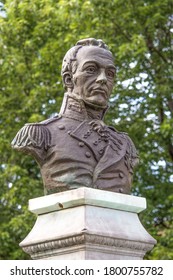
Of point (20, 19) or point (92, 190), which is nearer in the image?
point (92, 190)

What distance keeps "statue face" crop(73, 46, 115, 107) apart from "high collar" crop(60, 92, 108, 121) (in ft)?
0.23

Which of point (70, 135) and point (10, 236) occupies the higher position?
point (10, 236)

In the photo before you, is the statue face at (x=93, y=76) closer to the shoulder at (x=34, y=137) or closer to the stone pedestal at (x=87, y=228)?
the shoulder at (x=34, y=137)

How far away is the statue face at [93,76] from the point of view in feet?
27.2

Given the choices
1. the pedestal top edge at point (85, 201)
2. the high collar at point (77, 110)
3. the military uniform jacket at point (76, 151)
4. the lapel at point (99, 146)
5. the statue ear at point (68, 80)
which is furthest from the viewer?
the statue ear at point (68, 80)

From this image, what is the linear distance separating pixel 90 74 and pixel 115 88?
6.38 meters

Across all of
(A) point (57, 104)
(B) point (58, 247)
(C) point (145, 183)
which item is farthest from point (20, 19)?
(B) point (58, 247)

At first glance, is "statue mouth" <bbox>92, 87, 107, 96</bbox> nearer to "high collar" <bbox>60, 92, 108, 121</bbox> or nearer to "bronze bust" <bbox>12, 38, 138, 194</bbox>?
"bronze bust" <bbox>12, 38, 138, 194</bbox>

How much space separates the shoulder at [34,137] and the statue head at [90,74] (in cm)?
51

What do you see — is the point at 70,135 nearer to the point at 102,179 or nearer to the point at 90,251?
the point at 102,179

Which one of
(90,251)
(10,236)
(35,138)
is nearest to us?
(90,251)

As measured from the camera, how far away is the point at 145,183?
14727 mm

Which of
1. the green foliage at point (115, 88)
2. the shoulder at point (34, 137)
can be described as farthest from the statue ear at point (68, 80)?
the green foliage at point (115, 88)

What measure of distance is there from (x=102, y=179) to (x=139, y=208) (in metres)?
0.46
